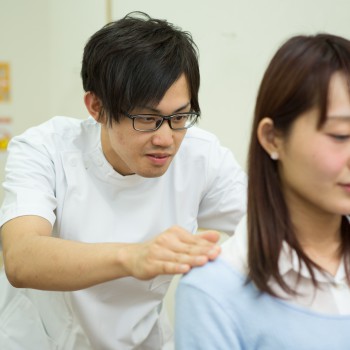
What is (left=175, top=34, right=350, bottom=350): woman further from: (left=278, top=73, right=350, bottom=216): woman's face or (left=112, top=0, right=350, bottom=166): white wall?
(left=112, top=0, right=350, bottom=166): white wall

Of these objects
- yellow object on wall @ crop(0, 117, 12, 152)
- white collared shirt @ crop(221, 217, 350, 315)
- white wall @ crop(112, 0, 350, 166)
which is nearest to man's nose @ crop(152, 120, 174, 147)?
white collared shirt @ crop(221, 217, 350, 315)

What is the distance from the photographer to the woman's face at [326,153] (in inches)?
32.6

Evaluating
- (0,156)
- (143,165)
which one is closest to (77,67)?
(0,156)

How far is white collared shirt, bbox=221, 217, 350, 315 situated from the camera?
89 cm

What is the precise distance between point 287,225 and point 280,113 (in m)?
0.21

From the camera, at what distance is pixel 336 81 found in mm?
836

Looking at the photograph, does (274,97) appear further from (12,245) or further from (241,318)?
(12,245)

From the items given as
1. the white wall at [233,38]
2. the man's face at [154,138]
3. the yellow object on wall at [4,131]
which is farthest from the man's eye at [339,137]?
the yellow object on wall at [4,131]

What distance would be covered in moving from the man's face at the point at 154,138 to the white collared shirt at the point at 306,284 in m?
0.41

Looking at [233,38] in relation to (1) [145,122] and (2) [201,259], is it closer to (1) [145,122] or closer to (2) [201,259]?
(1) [145,122]

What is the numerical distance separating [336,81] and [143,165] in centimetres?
58

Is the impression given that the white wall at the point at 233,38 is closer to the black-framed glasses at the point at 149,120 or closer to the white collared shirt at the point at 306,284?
the black-framed glasses at the point at 149,120

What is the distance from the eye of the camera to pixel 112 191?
57.5 inches

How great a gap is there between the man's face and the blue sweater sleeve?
45 cm
